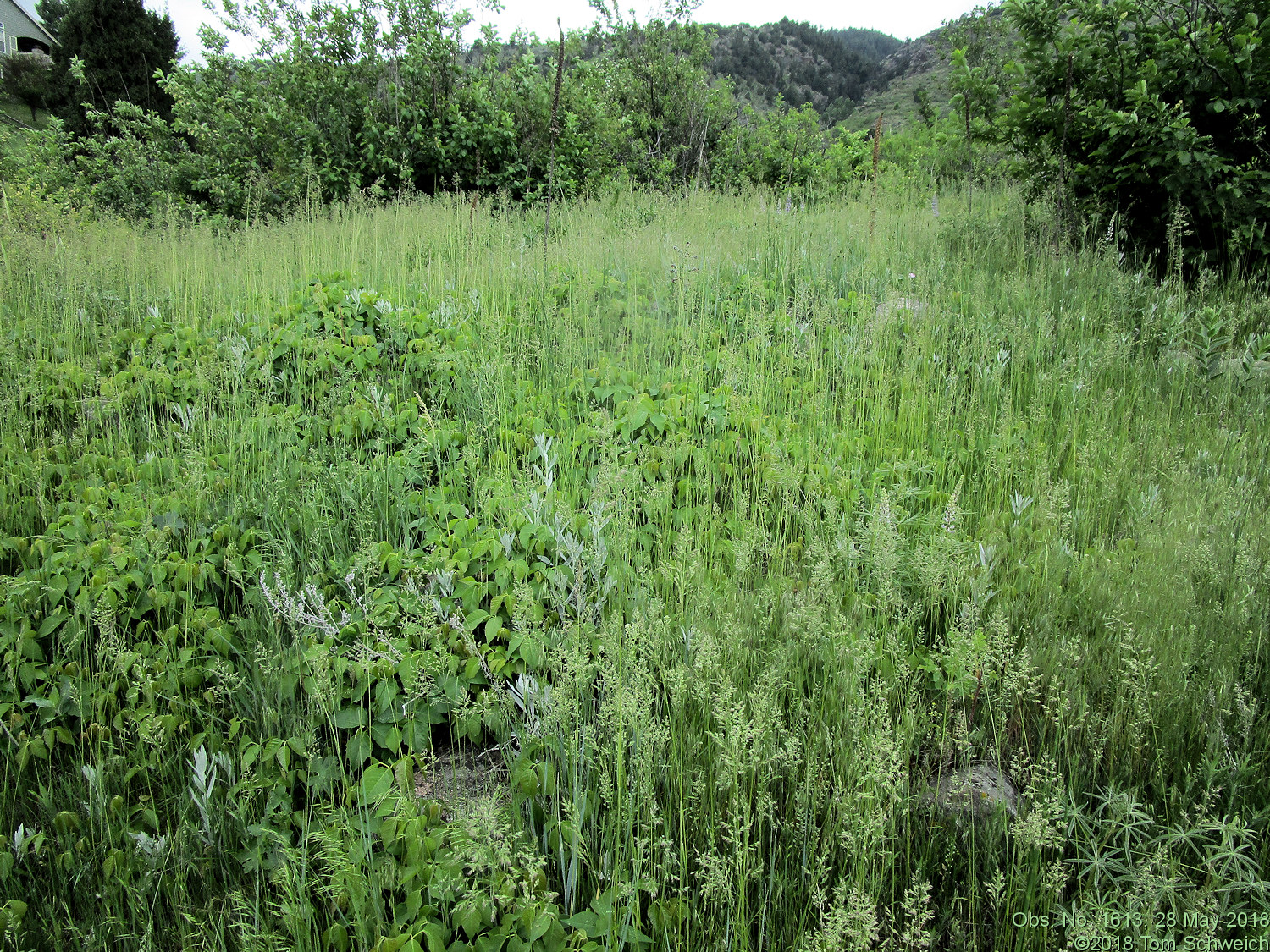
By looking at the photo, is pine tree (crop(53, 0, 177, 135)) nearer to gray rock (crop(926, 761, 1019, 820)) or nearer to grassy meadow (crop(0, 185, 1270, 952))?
grassy meadow (crop(0, 185, 1270, 952))

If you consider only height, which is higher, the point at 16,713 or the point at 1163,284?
the point at 1163,284

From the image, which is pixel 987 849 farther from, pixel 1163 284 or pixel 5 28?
pixel 5 28

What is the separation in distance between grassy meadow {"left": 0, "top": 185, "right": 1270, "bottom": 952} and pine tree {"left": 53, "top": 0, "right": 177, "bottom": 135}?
96.0ft

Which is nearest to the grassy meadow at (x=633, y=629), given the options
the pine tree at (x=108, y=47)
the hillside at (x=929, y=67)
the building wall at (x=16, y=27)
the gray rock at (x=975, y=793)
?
the gray rock at (x=975, y=793)

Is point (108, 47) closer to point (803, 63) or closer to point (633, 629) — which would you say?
point (633, 629)

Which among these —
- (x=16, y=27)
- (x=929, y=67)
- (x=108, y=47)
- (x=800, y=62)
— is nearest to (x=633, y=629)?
(x=108, y=47)

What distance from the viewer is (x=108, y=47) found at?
1033 inches

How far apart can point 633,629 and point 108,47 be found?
36.3 metres

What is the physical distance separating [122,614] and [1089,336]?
5.45m

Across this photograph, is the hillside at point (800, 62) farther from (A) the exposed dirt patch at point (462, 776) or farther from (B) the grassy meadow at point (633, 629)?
(A) the exposed dirt patch at point (462, 776)

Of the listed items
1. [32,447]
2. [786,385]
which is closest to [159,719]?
[32,447]

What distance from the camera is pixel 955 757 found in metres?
2.11

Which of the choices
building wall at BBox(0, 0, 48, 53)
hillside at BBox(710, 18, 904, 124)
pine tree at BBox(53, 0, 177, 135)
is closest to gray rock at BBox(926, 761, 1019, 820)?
pine tree at BBox(53, 0, 177, 135)

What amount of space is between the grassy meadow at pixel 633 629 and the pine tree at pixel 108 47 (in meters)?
29.3
